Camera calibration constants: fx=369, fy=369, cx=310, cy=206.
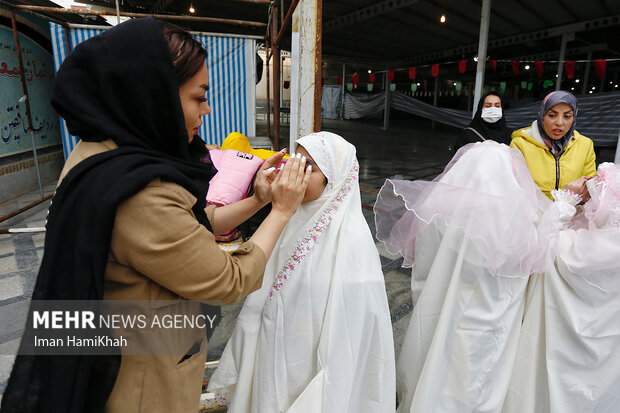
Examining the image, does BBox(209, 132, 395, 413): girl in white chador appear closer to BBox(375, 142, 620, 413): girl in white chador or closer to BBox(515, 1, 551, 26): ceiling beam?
BBox(375, 142, 620, 413): girl in white chador

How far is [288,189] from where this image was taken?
3.81 feet

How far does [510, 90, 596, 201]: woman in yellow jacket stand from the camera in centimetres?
254

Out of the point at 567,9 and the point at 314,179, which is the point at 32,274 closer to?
the point at 314,179

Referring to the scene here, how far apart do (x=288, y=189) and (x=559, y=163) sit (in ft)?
7.57

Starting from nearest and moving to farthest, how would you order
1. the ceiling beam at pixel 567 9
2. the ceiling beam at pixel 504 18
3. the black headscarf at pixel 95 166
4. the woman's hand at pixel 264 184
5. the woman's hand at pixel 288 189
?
the black headscarf at pixel 95 166
the woman's hand at pixel 288 189
the woman's hand at pixel 264 184
the ceiling beam at pixel 567 9
the ceiling beam at pixel 504 18

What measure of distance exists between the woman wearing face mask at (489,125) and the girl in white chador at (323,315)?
2.70 m

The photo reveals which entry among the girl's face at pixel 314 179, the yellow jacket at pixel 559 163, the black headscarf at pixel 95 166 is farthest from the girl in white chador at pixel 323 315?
the yellow jacket at pixel 559 163

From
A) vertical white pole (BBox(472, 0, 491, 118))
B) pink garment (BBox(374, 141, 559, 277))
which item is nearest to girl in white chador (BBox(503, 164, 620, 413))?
pink garment (BBox(374, 141, 559, 277))

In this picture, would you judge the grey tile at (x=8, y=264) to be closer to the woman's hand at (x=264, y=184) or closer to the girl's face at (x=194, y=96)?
the woman's hand at (x=264, y=184)

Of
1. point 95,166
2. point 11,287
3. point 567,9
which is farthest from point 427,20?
point 95,166

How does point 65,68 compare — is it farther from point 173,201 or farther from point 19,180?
point 19,180

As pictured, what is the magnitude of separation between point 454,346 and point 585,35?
495 inches

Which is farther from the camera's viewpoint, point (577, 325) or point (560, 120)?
point (560, 120)

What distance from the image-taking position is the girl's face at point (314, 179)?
4.61 ft
